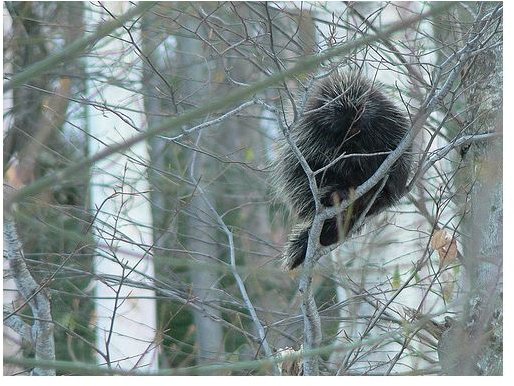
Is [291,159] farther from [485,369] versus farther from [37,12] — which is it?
[37,12]

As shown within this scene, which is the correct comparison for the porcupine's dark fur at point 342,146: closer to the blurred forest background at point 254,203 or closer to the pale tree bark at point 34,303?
the blurred forest background at point 254,203

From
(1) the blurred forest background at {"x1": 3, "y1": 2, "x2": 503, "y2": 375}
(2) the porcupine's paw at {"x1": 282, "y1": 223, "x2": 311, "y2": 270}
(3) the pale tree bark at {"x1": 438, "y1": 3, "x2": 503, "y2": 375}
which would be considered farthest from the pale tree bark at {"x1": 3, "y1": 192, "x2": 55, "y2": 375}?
(3) the pale tree bark at {"x1": 438, "y1": 3, "x2": 503, "y2": 375}

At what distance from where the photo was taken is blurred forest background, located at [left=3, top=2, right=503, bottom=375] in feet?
7.07

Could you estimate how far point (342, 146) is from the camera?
3.18m

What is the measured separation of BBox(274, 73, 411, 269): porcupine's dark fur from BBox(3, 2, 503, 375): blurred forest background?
9 centimetres

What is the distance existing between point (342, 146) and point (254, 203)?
84cm

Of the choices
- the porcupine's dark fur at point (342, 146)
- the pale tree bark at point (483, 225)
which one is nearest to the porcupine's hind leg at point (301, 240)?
the porcupine's dark fur at point (342, 146)

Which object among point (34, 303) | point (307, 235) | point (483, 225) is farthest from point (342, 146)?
point (34, 303)

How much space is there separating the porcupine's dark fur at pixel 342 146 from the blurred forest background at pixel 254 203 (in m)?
0.09

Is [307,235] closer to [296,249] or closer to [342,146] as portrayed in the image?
[296,249]

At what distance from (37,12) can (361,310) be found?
3017 millimetres

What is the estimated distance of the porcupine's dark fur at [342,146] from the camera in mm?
3037

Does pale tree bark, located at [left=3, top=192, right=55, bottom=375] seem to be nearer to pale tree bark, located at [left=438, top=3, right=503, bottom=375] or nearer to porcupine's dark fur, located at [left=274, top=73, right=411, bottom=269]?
porcupine's dark fur, located at [left=274, top=73, right=411, bottom=269]

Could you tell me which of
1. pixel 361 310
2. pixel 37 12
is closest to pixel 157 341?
pixel 361 310
